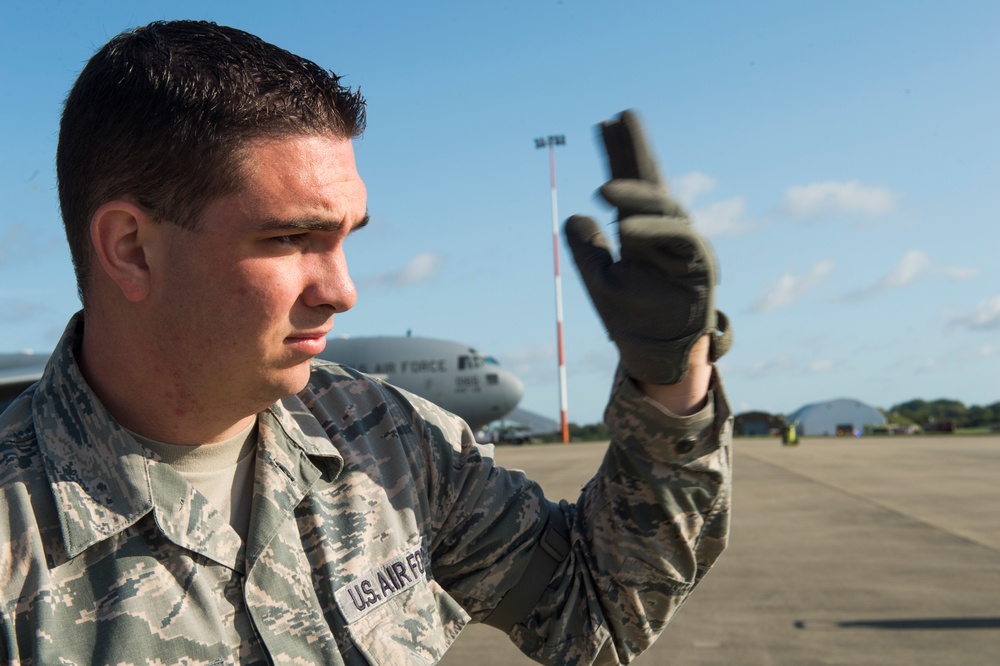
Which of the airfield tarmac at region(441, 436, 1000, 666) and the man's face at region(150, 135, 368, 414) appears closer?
the man's face at region(150, 135, 368, 414)

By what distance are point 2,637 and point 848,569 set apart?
6.43 metres

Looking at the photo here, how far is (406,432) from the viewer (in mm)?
1628

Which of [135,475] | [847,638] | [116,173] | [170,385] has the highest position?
[116,173]

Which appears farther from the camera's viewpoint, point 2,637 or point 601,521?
point 601,521

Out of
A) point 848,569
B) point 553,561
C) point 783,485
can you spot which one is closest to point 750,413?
point 783,485

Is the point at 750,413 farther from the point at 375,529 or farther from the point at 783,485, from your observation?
the point at 375,529

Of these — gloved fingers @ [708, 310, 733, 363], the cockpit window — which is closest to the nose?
gloved fingers @ [708, 310, 733, 363]

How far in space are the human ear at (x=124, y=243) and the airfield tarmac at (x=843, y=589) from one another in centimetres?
361

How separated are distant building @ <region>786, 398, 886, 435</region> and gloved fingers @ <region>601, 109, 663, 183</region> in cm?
6061

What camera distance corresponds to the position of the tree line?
57.8 meters

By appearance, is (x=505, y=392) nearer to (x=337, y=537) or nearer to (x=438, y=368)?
(x=438, y=368)

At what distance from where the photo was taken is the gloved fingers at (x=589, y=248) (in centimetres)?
132

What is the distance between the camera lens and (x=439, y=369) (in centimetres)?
2502

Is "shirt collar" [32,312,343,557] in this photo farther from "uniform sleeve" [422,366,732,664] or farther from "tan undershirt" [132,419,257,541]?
"uniform sleeve" [422,366,732,664]
